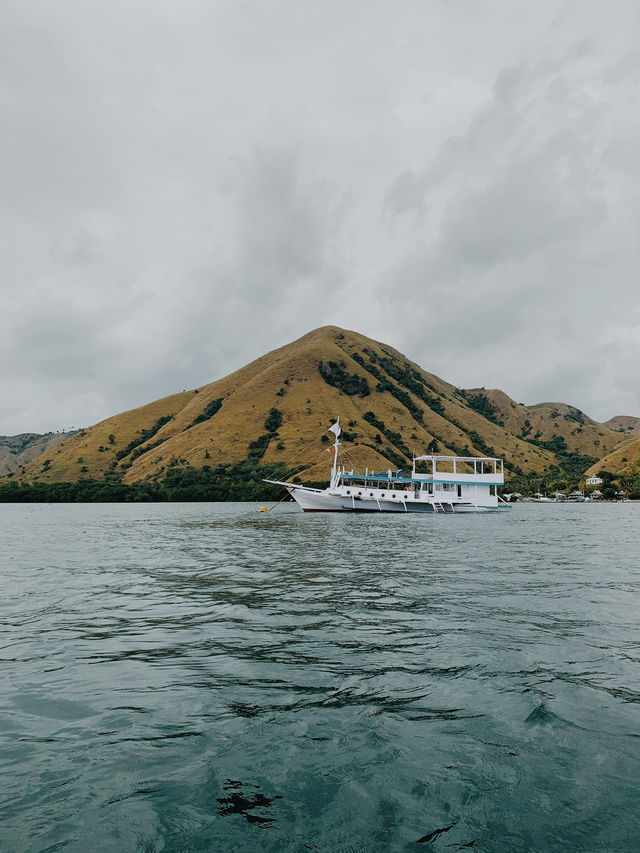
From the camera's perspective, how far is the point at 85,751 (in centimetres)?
795

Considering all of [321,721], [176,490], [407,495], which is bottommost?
[321,721]

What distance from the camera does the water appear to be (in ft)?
20.1

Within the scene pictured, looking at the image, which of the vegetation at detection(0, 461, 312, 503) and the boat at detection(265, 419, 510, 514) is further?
Answer: the vegetation at detection(0, 461, 312, 503)

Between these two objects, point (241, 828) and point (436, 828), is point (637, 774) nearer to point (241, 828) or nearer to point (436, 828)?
point (436, 828)

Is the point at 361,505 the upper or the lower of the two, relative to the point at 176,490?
lower

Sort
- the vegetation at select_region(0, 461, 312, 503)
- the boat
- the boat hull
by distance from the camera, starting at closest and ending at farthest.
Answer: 1. the boat
2. the boat hull
3. the vegetation at select_region(0, 461, 312, 503)

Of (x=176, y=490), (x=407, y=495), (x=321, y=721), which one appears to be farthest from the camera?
(x=176, y=490)

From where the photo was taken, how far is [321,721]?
875cm

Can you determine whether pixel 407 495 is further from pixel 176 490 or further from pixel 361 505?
pixel 176 490

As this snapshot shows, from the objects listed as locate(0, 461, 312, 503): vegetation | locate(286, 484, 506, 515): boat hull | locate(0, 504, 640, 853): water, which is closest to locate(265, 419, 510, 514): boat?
locate(286, 484, 506, 515): boat hull

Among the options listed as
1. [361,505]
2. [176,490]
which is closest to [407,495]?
[361,505]

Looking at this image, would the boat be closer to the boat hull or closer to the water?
the boat hull

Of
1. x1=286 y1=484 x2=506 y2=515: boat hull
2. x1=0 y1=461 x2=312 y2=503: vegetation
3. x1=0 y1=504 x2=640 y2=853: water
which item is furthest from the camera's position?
x1=0 y1=461 x2=312 y2=503: vegetation

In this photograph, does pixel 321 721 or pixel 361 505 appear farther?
pixel 361 505
